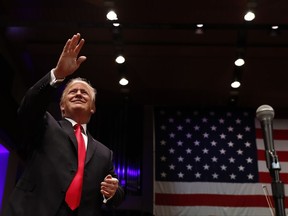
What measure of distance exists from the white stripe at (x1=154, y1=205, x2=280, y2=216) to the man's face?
4576 mm

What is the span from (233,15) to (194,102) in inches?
99.2

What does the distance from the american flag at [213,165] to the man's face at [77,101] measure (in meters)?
4.59

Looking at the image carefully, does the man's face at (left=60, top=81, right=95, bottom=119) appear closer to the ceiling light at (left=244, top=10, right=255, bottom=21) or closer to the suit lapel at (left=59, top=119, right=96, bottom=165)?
the suit lapel at (left=59, top=119, right=96, bottom=165)

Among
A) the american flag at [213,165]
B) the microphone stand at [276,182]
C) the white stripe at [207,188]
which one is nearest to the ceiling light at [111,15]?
the american flag at [213,165]

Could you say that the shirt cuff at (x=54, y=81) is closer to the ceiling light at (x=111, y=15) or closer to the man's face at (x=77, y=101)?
the man's face at (x=77, y=101)

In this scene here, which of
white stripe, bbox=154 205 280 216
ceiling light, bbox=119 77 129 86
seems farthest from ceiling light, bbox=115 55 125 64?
white stripe, bbox=154 205 280 216

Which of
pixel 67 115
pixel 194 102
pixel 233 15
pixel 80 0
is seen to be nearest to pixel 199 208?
pixel 194 102

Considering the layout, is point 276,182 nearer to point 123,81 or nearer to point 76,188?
point 76,188

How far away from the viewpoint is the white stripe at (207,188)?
20.1ft

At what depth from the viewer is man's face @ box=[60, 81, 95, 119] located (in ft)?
5.79

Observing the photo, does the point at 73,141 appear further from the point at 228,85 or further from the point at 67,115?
the point at 228,85

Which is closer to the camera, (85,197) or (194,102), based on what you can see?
(85,197)

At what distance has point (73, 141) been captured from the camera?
158 cm

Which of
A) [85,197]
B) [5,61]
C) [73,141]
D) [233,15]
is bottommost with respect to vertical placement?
[85,197]
